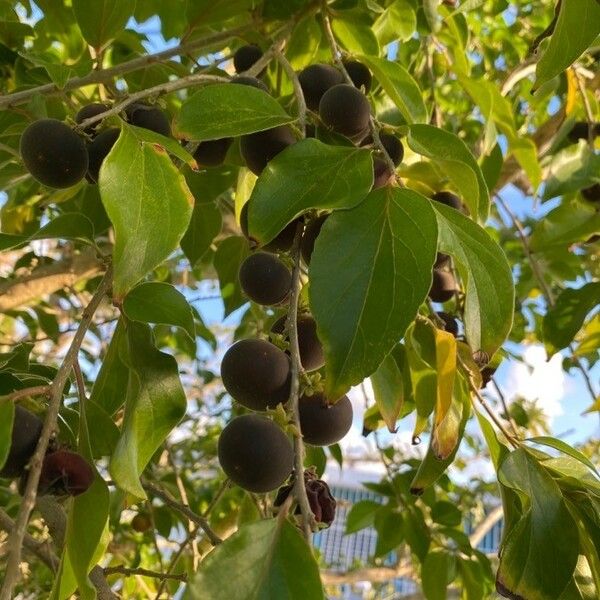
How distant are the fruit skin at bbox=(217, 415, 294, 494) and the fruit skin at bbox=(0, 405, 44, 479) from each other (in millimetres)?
147

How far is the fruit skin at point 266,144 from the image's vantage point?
2.40 feet

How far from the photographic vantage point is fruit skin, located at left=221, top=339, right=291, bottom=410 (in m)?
0.60

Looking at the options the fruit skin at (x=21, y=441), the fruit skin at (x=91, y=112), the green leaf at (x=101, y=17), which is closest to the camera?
the fruit skin at (x=21, y=441)

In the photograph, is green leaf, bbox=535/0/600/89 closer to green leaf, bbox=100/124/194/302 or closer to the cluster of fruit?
green leaf, bbox=100/124/194/302

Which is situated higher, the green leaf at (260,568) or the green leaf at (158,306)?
the green leaf at (158,306)

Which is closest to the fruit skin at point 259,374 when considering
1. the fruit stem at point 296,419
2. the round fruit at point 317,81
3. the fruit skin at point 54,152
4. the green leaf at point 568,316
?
the fruit stem at point 296,419

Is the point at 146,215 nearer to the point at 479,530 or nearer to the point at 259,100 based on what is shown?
the point at 259,100

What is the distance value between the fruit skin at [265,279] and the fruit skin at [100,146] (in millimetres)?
180

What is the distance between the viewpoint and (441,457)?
0.67 m

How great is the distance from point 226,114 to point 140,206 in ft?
0.51

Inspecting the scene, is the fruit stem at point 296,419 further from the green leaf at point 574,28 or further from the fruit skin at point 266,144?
the green leaf at point 574,28

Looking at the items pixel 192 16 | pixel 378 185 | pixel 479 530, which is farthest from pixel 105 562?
pixel 378 185

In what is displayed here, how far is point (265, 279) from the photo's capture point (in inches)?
27.0

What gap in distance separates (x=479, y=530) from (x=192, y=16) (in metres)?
2.49
